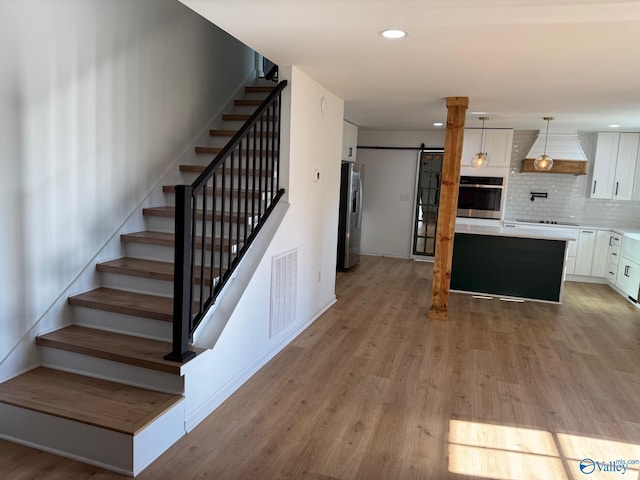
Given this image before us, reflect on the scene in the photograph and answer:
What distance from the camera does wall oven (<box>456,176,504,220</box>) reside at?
7156 millimetres

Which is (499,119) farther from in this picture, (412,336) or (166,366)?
(166,366)

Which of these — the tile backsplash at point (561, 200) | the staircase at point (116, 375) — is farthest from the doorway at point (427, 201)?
the staircase at point (116, 375)

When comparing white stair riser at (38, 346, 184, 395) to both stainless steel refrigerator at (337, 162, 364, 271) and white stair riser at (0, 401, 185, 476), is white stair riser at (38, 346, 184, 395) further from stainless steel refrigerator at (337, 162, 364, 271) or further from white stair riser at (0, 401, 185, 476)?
stainless steel refrigerator at (337, 162, 364, 271)

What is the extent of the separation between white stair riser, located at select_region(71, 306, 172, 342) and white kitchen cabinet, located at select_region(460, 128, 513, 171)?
18.4 ft

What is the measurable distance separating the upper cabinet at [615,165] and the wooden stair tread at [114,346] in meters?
6.74

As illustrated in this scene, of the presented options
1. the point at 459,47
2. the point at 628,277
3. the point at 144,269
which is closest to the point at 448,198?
the point at 459,47

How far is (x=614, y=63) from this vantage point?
3.12 meters

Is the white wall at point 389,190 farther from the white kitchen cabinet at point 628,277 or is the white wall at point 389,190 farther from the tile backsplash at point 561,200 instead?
the white kitchen cabinet at point 628,277

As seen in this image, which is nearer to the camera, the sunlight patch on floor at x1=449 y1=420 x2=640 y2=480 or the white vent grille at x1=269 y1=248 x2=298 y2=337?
the sunlight patch on floor at x1=449 y1=420 x2=640 y2=480

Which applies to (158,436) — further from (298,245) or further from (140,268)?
(298,245)

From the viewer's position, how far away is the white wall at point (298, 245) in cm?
296

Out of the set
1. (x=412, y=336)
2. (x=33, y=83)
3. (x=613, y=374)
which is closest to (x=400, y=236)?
(x=412, y=336)

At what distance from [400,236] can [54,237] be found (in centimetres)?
637

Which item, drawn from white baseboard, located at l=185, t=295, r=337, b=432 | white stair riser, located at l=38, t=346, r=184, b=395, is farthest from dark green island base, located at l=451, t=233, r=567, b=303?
white stair riser, located at l=38, t=346, r=184, b=395
